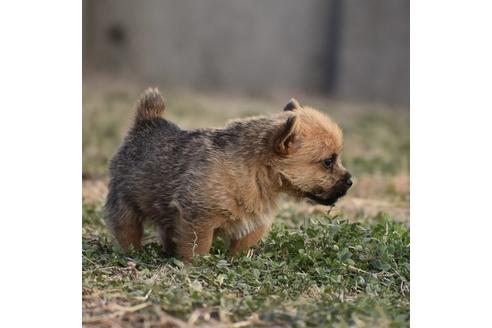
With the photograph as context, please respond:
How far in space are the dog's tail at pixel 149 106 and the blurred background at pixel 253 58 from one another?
506 centimetres

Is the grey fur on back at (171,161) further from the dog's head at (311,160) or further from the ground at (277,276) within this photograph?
the ground at (277,276)

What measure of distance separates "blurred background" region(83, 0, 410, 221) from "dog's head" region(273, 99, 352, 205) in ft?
19.0

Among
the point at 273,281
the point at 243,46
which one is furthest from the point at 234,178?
the point at 243,46

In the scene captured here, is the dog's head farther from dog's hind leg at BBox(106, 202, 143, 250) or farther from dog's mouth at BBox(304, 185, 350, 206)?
dog's hind leg at BBox(106, 202, 143, 250)

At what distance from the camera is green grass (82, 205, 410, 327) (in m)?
3.71

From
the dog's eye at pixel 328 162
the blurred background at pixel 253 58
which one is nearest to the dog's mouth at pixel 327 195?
the dog's eye at pixel 328 162

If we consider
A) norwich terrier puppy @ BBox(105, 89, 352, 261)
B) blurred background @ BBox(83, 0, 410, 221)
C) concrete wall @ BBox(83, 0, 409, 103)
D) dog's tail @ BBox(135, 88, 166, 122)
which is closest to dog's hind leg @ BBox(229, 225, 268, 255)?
norwich terrier puppy @ BBox(105, 89, 352, 261)

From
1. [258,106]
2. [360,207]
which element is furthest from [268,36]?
[360,207]

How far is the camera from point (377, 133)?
10.9 metres

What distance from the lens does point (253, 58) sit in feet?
45.9

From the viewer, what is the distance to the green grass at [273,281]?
3709 millimetres

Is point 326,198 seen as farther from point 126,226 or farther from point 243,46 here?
point 243,46
